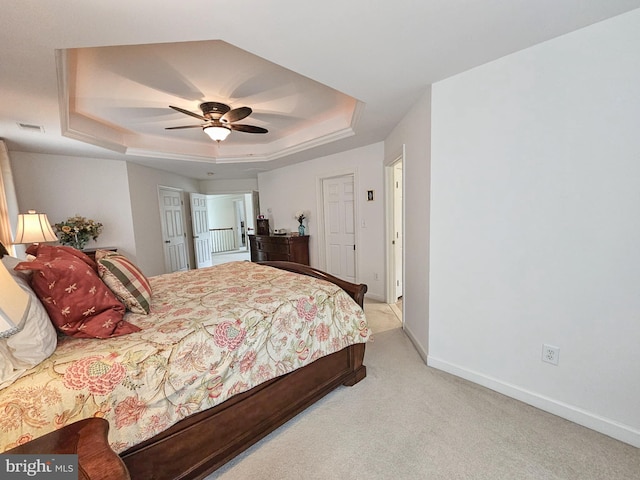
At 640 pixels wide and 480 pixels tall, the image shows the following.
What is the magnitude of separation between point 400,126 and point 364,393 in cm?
259

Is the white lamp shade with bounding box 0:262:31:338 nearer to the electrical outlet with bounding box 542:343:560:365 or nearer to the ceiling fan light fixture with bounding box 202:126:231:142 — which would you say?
the ceiling fan light fixture with bounding box 202:126:231:142

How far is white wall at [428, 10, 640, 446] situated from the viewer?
1458 millimetres

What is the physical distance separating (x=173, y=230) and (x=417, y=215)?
4.90 meters

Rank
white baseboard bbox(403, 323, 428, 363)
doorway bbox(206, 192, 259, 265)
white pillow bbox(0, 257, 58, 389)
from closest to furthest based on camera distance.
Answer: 1. white pillow bbox(0, 257, 58, 389)
2. white baseboard bbox(403, 323, 428, 363)
3. doorway bbox(206, 192, 259, 265)

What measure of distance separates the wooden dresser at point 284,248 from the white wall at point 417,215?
2.28 meters

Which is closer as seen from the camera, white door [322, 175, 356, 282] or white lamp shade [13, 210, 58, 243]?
white lamp shade [13, 210, 58, 243]

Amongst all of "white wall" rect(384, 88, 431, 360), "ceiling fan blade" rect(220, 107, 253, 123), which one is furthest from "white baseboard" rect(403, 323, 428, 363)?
"ceiling fan blade" rect(220, 107, 253, 123)

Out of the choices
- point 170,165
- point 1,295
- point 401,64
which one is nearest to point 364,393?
point 1,295

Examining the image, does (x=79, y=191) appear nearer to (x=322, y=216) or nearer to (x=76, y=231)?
(x=76, y=231)

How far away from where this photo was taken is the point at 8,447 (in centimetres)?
89

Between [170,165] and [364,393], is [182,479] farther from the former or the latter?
[170,165]

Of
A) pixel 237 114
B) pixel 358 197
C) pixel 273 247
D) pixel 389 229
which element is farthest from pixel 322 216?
pixel 237 114

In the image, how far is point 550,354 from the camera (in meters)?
1.73

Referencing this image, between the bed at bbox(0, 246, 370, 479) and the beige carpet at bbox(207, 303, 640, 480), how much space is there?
12cm
